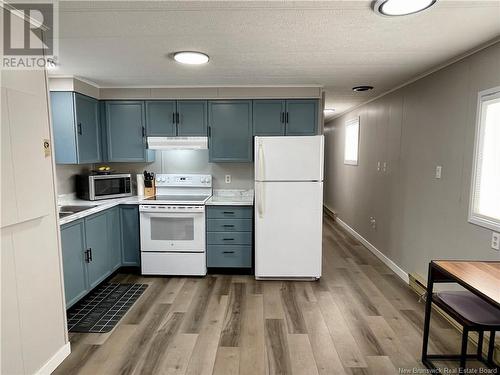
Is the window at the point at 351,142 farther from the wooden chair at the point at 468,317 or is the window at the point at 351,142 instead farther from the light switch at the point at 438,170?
the wooden chair at the point at 468,317

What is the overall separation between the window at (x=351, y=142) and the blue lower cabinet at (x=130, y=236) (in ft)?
12.2

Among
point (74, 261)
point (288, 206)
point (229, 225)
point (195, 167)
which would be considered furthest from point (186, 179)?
point (74, 261)

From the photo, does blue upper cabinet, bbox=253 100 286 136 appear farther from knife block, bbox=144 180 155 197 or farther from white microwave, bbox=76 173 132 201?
white microwave, bbox=76 173 132 201

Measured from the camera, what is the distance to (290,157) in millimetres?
3227

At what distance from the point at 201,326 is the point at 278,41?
7.75 ft

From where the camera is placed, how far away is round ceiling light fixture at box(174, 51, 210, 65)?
240 cm

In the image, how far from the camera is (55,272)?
2.02 m

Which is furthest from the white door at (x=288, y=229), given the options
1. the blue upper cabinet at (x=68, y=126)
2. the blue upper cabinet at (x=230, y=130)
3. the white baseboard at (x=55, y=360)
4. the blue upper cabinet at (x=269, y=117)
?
the blue upper cabinet at (x=68, y=126)

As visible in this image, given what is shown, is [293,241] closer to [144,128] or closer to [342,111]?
[144,128]

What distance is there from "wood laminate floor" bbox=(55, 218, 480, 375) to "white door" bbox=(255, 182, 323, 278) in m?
A: 0.18

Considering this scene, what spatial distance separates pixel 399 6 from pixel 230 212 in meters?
2.51

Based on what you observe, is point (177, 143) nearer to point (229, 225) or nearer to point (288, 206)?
point (229, 225)

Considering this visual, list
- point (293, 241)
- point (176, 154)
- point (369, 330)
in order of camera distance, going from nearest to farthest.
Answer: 1. point (369, 330)
2. point (293, 241)
3. point (176, 154)

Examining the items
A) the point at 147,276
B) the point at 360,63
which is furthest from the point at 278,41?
the point at 147,276
